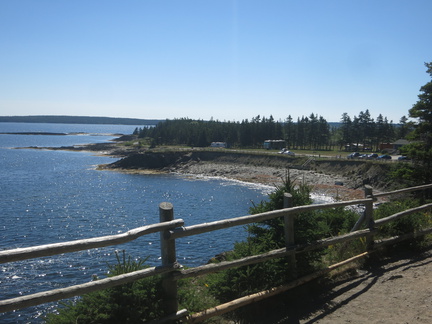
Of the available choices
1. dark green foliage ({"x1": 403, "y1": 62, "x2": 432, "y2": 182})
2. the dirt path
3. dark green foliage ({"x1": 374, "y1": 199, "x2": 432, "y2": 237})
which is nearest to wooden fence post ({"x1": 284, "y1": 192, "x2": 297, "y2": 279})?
the dirt path

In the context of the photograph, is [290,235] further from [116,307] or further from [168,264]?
[116,307]

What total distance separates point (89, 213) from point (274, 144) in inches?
3449

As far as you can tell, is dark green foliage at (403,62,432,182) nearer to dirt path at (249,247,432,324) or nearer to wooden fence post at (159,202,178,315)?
dirt path at (249,247,432,324)

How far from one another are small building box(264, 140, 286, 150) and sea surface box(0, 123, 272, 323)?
4604cm

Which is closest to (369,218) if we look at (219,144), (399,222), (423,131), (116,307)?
(399,222)

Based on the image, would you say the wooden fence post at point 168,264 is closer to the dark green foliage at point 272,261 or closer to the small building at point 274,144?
the dark green foliage at point 272,261

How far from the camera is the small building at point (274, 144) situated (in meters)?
121

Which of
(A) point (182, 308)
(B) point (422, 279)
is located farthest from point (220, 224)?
(B) point (422, 279)

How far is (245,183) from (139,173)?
27.4 m

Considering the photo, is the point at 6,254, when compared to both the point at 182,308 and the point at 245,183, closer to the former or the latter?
the point at 182,308

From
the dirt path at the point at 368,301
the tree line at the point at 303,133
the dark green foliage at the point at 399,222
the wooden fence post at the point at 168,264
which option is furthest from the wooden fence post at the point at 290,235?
the tree line at the point at 303,133

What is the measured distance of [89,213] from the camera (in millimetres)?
42906

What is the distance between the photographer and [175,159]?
98.8m

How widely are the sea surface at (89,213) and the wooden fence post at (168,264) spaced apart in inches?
78.7
